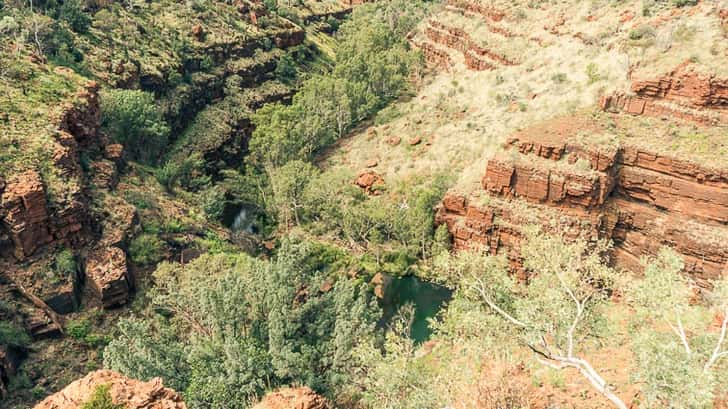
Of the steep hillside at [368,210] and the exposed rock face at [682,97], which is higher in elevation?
the exposed rock face at [682,97]

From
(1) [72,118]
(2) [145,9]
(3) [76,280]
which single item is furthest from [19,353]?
(2) [145,9]

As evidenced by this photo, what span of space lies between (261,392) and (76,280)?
13.4 m

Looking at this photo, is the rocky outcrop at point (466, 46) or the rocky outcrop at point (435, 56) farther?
the rocky outcrop at point (435, 56)

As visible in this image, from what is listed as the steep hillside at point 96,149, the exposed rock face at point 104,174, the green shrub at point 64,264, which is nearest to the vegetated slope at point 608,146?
the steep hillside at point 96,149

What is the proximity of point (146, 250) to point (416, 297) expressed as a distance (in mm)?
20799

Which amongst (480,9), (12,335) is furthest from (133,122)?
(480,9)

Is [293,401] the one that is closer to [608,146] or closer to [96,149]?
[96,149]

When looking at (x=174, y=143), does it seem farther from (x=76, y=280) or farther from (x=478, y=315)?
(x=478, y=315)

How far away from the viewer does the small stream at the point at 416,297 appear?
124 feet

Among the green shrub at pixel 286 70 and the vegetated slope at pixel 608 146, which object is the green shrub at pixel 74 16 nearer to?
the green shrub at pixel 286 70

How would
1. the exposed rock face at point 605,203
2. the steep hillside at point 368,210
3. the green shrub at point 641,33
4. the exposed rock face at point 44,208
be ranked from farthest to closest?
1. the green shrub at point 641,33
2. the exposed rock face at point 605,203
3. the exposed rock face at point 44,208
4. the steep hillside at point 368,210

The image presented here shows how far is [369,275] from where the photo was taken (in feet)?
133

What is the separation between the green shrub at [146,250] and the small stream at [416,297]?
55.3ft

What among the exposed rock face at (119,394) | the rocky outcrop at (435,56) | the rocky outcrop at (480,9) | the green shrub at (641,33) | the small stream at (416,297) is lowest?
the small stream at (416,297)
